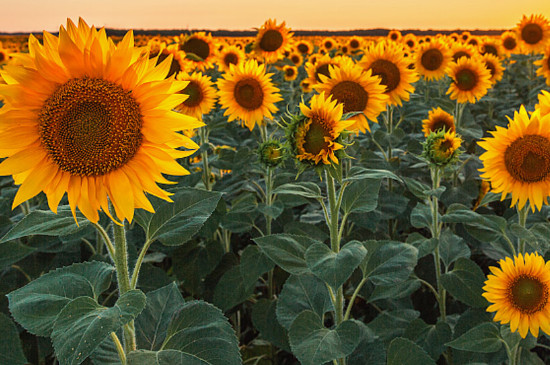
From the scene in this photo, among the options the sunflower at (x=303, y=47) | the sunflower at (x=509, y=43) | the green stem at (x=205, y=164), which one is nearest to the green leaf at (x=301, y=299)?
the green stem at (x=205, y=164)

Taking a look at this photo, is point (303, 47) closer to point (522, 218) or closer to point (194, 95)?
point (194, 95)

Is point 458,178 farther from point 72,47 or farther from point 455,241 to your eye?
point 72,47

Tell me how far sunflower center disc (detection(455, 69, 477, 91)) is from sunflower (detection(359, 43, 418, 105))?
102 centimetres

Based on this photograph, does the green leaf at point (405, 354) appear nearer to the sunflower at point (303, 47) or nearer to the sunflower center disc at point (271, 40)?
the sunflower center disc at point (271, 40)

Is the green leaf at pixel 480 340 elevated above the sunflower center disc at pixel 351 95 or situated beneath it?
situated beneath

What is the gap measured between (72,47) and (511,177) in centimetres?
196

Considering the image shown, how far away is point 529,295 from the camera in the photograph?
1.98 m

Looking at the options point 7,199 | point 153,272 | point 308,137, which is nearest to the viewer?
point 308,137

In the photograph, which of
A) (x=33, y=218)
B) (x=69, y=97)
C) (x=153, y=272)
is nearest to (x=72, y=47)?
(x=69, y=97)

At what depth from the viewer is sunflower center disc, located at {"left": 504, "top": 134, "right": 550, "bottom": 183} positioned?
2180 millimetres

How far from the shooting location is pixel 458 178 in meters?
4.09

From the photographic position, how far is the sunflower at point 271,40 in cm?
618

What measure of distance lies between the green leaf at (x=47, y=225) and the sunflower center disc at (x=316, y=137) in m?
0.87

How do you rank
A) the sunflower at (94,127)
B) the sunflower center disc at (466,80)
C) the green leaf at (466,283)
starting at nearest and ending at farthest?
1. the sunflower at (94,127)
2. the green leaf at (466,283)
3. the sunflower center disc at (466,80)
